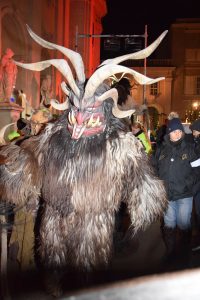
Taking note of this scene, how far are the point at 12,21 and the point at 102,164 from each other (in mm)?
16149

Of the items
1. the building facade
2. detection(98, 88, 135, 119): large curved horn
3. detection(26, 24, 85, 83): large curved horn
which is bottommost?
detection(98, 88, 135, 119): large curved horn

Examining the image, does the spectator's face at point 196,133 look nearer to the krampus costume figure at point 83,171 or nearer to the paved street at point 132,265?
the paved street at point 132,265

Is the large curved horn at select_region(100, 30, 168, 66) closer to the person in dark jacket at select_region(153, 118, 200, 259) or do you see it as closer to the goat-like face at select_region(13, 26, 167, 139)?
the goat-like face at select_region(13, 26, 167, 139)

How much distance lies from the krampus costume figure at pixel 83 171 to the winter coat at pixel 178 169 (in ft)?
5.93

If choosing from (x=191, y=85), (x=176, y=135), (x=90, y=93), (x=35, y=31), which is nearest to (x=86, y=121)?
(x=90, y=93)

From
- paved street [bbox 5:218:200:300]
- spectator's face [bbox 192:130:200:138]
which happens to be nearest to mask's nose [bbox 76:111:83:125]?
paved street [bbox 5:218:200:300]

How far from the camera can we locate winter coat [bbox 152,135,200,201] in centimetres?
488

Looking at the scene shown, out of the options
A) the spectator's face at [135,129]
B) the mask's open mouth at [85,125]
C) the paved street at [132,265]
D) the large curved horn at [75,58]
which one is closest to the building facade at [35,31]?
the spectator's face at [135,129]

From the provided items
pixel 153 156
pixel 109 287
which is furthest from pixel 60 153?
pixel 153 156

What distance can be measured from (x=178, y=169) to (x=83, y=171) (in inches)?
92.5

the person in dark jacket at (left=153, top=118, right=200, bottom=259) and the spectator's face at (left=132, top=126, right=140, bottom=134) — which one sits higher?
the spectator's face at (left=132, top=126, right=140, bottom=134)

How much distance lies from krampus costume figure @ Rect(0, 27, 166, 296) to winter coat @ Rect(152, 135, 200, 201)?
5.93 ft

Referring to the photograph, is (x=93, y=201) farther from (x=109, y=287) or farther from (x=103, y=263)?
(x=109, y=287)

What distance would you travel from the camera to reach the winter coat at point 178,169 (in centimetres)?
488
